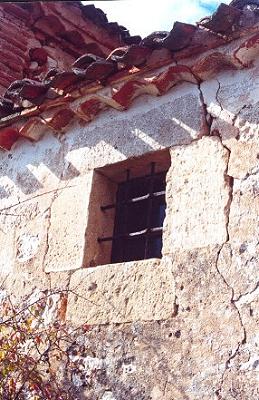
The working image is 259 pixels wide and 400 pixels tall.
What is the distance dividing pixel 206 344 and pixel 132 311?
510 millimetres

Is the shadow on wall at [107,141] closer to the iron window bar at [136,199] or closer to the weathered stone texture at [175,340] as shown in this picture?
the iron window bar at [136,199]

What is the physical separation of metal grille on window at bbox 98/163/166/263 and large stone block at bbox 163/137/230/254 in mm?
245

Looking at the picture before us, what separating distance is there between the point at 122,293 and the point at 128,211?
0.69 metres

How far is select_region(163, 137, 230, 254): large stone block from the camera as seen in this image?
3198 mm

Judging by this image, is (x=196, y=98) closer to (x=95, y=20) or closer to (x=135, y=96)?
(x=135, y=96)

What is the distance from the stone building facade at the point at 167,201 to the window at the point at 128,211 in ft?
0.05

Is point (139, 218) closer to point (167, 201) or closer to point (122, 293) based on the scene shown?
point (167, 201)

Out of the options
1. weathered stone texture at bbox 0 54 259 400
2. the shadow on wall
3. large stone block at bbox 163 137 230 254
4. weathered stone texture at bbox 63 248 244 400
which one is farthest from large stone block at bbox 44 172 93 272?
large stone block at bbox 163 137 230 254

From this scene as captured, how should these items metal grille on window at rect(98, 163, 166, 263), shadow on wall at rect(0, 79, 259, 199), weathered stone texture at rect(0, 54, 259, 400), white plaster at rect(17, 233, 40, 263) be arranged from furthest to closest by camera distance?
white plaster at rect(17, 233, 40, 263) < metal grille on window at rect(98, 163, 166, 263) < shadow on wall at rect(0, 79, 259, 199) < weathered stone texture at rect(0, 54, 259, 400)

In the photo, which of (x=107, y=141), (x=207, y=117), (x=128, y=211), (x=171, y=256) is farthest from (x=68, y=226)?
(x=207, y=117)

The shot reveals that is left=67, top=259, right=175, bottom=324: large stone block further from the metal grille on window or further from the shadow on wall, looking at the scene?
the shadow on wall

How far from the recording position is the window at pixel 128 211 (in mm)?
3742

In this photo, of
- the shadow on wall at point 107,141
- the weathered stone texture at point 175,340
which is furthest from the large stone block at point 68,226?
the weathered stone texture at point 175,340

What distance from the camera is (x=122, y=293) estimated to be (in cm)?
341
